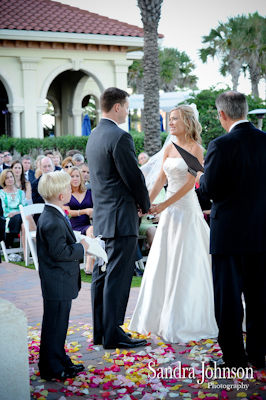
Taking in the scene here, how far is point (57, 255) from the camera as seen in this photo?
436cm

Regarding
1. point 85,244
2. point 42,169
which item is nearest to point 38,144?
point 42,169

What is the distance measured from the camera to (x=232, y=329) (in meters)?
4.57

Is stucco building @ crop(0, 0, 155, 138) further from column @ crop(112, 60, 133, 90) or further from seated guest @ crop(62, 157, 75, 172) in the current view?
seated guest @ crop(62, 157, 75, 172)

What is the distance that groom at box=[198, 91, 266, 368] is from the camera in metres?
4.50

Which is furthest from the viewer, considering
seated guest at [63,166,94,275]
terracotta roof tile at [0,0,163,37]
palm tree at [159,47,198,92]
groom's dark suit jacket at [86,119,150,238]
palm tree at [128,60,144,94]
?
palm tree at [159,47,198,92]

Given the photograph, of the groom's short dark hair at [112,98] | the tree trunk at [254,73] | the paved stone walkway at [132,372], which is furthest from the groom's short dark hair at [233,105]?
the tree trunk at [254,73]

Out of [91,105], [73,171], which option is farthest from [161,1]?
[91,105]

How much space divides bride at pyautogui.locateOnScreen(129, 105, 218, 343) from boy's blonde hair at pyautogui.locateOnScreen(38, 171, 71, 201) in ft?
5.10

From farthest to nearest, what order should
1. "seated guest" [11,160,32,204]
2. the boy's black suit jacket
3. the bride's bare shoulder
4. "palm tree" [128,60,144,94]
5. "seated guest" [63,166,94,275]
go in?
1. "palm tree" [128,60,144,94]
2. "seated guest" [11,160,32,204]
3. "seated guest" [63,166,94,275]
4. the bride's bare shoulder
5. the boy's black suit jacket

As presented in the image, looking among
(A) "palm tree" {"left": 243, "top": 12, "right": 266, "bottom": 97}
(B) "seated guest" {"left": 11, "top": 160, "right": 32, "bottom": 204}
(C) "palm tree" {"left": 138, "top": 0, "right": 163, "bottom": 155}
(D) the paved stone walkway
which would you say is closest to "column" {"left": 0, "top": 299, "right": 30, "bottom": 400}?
(D) the paved stone walkway

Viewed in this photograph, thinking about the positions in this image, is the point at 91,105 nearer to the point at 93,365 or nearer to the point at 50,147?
the point at 50,147

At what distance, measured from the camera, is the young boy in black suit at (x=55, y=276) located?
4422 mm

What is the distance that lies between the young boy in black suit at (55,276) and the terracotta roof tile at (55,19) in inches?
670

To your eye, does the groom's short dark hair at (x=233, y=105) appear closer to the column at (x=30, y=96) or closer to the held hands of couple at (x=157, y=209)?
the held hands of couple at (x=157, y=209)
